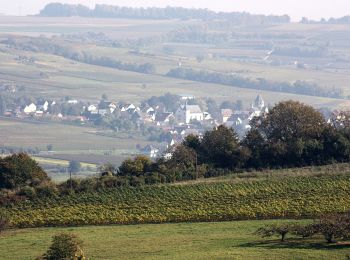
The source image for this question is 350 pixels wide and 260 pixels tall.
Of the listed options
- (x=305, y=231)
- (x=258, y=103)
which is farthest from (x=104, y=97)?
(x=305, y=231)

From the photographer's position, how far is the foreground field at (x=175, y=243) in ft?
103

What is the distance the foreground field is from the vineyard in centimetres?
120

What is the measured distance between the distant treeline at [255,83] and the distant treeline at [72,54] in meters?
6.13

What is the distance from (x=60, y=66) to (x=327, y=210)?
130647 millimetres

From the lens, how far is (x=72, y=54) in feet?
608

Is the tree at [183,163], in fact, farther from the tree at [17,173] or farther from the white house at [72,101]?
the white house at [72,101]

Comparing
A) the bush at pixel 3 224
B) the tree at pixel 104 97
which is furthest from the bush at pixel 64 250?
the tree at pixel 104 97

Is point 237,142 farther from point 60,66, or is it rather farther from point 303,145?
point 60,66

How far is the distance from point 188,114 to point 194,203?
86715 millimetres

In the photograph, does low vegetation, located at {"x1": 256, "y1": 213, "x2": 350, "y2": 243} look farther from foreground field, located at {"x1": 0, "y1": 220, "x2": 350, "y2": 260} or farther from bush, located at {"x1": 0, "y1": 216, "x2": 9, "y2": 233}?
bush, located at {"x1": 0, "y1": 216, "x2": 9, "y2": 233}

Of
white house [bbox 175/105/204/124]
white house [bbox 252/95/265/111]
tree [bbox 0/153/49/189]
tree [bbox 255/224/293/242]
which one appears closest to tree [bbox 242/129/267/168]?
tree [bbox 0/153/49/189]

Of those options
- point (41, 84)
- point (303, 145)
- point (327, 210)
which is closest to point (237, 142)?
point (303, 145)

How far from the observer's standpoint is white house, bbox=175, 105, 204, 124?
127688mm

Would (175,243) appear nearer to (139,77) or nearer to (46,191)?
(46,191)
